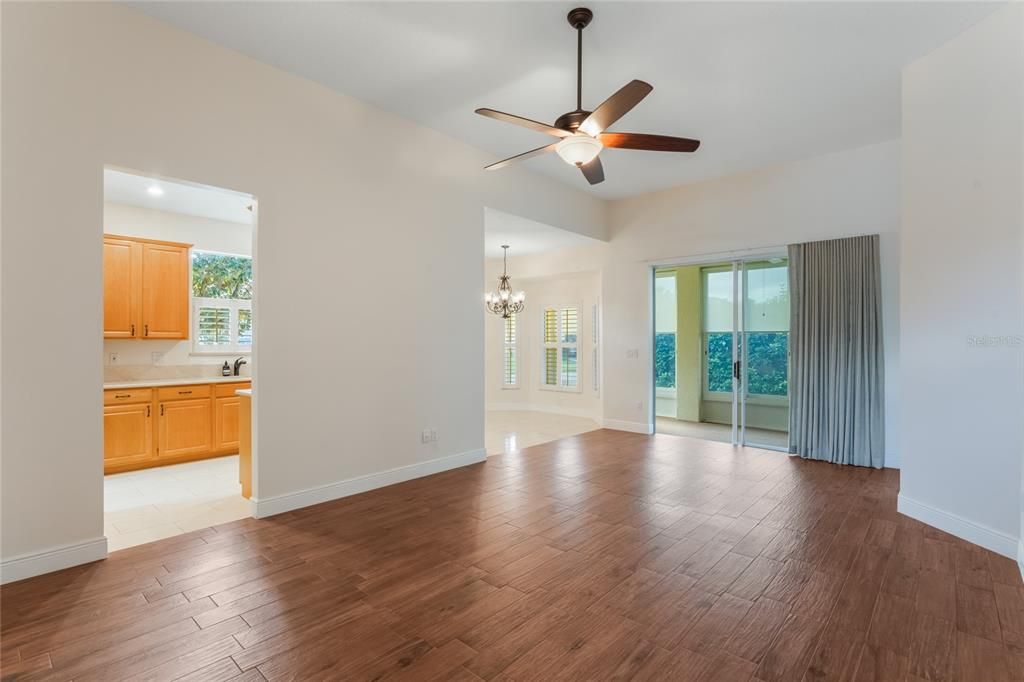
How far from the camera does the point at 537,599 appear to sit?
243cm

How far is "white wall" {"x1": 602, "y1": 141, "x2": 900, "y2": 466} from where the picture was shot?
4988 millimetres

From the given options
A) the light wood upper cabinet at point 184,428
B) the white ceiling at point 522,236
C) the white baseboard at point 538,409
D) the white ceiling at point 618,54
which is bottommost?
the white baseboard at point 538,409

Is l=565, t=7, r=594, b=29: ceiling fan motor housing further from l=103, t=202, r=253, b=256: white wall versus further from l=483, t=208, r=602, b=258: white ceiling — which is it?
l=103, t=202, r=253, b=256: white wall

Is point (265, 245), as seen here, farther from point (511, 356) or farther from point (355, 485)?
point (511, 356)

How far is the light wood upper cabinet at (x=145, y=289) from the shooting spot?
5453 millimetres

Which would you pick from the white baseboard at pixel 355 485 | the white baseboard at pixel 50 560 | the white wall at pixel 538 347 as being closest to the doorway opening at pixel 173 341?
the white baseboard at pixel 355 485

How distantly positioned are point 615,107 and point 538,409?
7.32 meters

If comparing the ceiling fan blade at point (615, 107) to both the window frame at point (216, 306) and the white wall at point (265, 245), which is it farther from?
the window frame at point (216, 306)

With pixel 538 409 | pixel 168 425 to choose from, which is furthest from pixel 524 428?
pixel 168 425

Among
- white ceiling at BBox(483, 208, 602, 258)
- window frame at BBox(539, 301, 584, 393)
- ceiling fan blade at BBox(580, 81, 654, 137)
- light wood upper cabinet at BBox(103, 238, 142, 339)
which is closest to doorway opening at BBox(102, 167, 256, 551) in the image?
light wood upper cabinet at BBox(103, 238, 142, 339)

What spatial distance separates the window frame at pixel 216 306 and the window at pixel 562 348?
203 inches

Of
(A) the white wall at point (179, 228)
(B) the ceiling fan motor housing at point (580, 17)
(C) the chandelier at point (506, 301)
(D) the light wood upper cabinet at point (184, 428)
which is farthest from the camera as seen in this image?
(C) the chandelier at point (506, 301)

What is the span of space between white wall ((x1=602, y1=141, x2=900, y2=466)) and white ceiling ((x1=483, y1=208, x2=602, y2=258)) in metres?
0.74

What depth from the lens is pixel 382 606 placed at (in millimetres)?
2371
